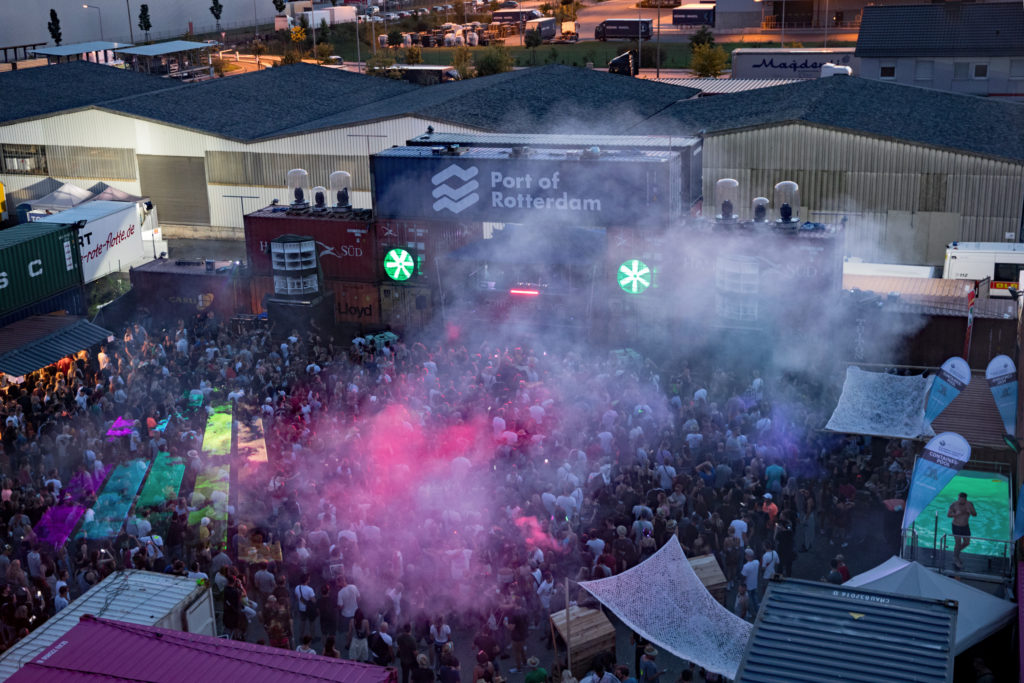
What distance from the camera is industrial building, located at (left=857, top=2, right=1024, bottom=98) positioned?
48.5m

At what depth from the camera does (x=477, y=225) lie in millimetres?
28109

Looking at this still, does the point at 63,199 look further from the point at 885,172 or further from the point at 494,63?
the point at 494,63

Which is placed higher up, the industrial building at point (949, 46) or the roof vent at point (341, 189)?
the industrial building at point (949, 46)

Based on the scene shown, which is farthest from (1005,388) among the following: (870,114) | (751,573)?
(870,114)

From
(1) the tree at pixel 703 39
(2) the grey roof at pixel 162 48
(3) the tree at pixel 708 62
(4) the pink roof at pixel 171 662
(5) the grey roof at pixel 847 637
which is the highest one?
(2) the grey roof at pixel 162 48

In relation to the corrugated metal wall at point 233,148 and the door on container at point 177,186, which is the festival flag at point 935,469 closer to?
the corrugated metal wall at point 233,148

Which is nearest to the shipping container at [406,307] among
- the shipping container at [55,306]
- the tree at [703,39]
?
the shipping container at [55,306]

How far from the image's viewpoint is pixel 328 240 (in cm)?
2864

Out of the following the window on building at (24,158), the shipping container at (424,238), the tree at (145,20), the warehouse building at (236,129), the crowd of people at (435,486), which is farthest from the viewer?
the tree at (145,20)

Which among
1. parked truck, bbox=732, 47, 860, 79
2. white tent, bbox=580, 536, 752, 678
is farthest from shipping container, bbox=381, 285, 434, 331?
parked truck, bbox=732, 47, 860, 79

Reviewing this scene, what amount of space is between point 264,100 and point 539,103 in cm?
1443

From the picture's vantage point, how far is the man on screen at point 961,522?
49.3ft

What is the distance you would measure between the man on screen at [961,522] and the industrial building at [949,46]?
38.9 meters

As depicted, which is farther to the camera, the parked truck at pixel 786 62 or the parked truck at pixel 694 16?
the parked truck at pixel 694 16
